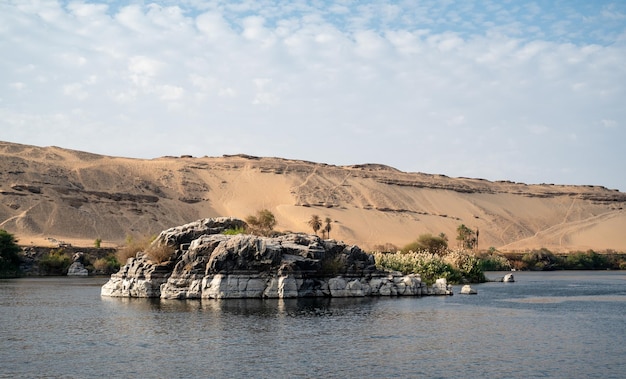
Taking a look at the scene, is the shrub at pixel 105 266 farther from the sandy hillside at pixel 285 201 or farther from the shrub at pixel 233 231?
the shrub at pixel 233 231

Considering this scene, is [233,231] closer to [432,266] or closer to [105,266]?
[432,266]

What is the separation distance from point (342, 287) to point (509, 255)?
64.1 m

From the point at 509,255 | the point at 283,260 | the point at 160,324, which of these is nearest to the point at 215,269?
the point at 283,260

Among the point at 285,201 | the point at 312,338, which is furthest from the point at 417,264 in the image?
the point at 285,201

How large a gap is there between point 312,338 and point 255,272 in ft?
50.2

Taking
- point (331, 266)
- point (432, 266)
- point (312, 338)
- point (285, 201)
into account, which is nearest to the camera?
point (312, 338)

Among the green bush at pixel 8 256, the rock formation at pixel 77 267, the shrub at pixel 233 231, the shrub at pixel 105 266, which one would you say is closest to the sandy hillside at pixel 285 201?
the rock formation at pixel 77 267

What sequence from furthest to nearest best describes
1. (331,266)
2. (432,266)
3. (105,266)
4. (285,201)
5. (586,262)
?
1. (285,201)
2. (586,262)
3. (105,266)
4. (432,266)
5. (331,266)

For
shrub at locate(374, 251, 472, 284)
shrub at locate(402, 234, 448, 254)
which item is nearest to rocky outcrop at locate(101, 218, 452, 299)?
shrub at locate(374, 251, 472, 284)

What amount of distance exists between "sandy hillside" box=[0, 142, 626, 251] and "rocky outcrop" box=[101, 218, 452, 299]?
48.5 meters

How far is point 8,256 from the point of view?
72.4 meters

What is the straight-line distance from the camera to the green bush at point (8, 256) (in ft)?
234

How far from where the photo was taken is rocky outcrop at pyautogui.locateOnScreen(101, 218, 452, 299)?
40.7m

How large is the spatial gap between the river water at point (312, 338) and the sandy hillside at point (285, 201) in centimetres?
5854
